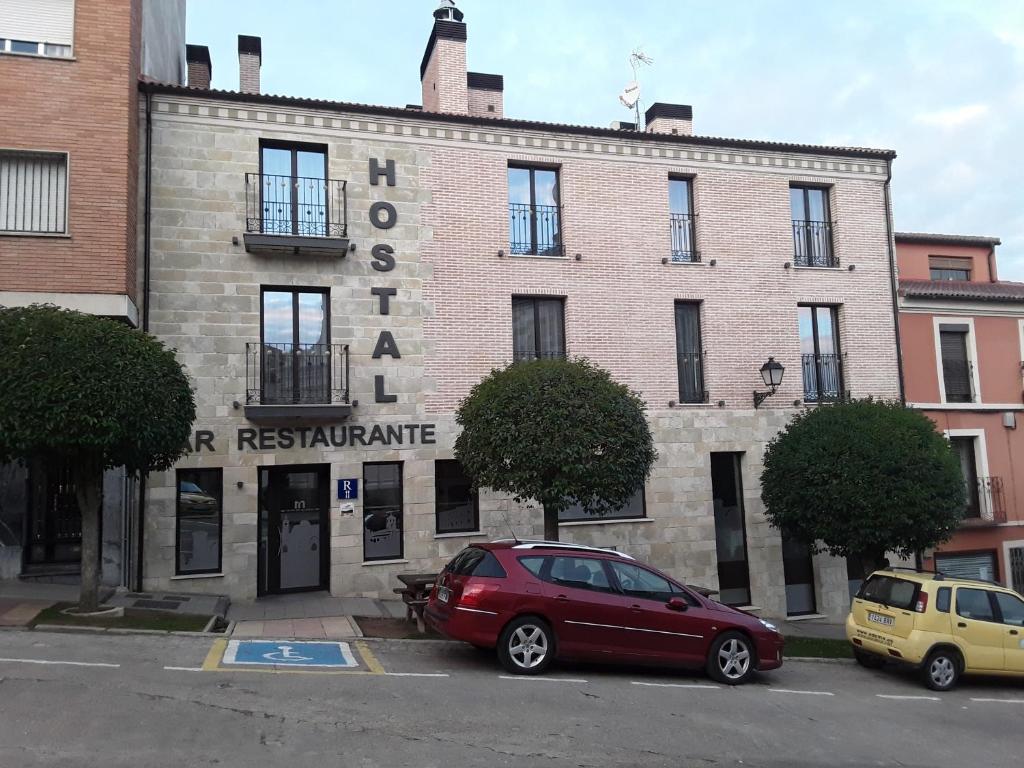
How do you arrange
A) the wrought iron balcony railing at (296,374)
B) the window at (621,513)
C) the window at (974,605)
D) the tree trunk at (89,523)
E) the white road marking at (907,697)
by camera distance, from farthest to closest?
the window at (621,513), the wrought iron balcony railing at (296,374), the window at (974,605), the tree trunk at (89,523), the white road marking at (907,697)

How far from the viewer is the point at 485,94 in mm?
20047

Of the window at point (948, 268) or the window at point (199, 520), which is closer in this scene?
the window at point (199, 520)

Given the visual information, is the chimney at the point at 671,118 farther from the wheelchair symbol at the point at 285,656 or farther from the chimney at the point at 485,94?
the wheelchair symbol at the point at 285,656

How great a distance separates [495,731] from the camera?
763cm

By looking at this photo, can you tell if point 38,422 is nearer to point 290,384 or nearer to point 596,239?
point 290,384

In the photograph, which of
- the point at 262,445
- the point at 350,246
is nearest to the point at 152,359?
the point at 262,445

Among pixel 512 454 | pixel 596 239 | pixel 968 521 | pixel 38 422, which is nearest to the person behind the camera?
pixel 38 422

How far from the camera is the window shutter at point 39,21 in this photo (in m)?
13.6

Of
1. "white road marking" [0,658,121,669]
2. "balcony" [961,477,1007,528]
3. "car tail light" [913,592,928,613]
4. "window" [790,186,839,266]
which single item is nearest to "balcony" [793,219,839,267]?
"window" [790,186,839,266]

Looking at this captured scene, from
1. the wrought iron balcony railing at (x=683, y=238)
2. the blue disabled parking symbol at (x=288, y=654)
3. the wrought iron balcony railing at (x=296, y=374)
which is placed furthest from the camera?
the wrought iron balcony railing at (x=683, y=238)

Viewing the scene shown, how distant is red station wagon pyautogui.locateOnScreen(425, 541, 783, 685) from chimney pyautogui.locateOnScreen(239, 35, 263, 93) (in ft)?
42.0

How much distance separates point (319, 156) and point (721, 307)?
8.84 m

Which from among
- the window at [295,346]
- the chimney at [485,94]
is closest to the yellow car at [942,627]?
the window at [295,346]

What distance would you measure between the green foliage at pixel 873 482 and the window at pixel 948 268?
7.64 metres
